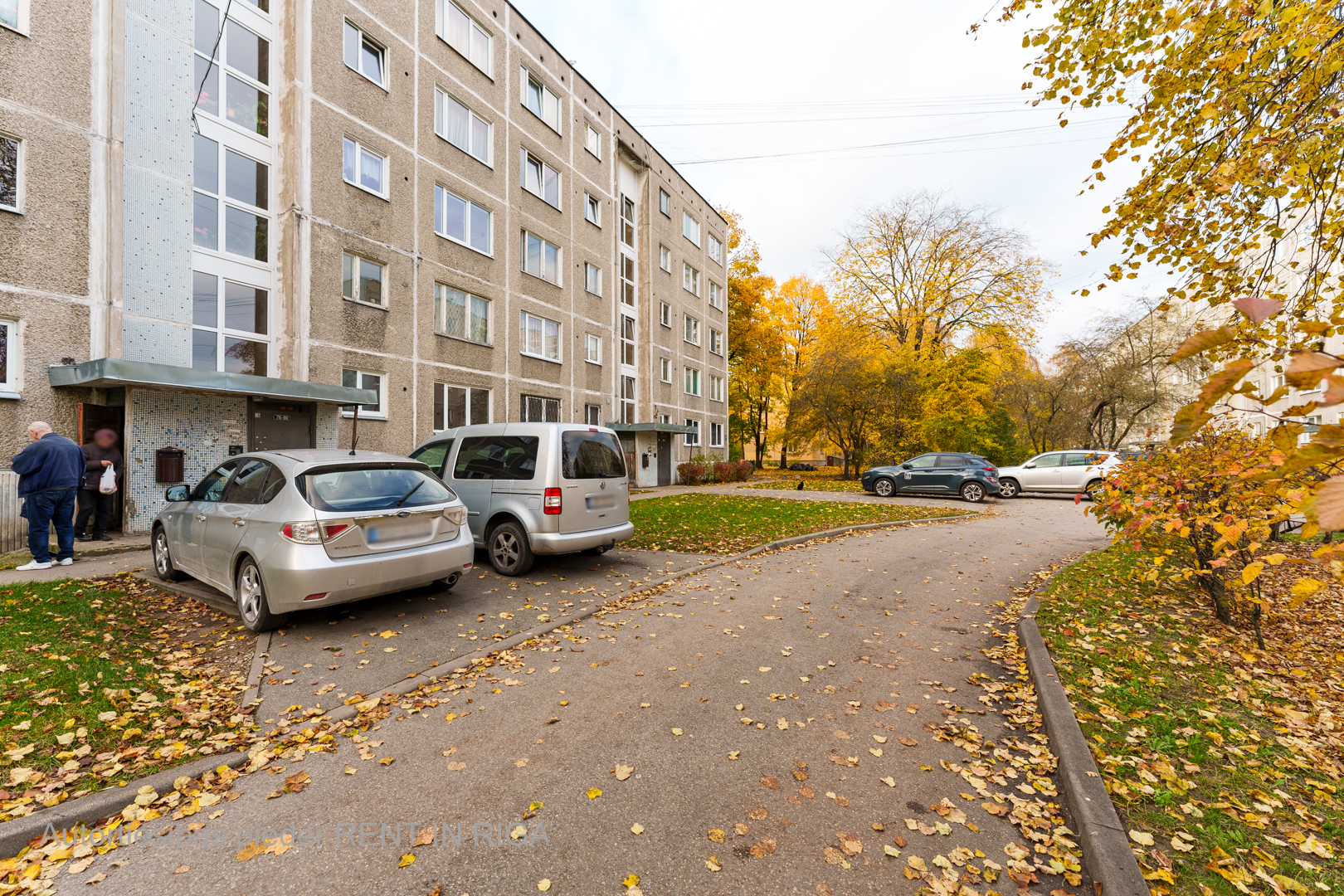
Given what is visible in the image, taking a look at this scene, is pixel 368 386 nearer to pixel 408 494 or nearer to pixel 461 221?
pixel 461 221

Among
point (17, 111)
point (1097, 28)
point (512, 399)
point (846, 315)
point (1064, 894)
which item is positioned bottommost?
point (1064, 894)

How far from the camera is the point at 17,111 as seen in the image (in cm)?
989

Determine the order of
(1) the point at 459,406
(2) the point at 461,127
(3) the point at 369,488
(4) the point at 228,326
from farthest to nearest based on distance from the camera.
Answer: (2) the point at 461,127
(1) the point at 459,406
(4) the point at 228,326
(3) the point at 369,488

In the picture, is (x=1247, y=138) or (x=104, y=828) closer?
(x=104, y=828)

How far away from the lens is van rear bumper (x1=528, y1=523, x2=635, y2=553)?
7.86m

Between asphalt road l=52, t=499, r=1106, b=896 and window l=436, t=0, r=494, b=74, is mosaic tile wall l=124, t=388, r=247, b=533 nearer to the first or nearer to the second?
asphalt road l=52, t=499, r=1106, b=896

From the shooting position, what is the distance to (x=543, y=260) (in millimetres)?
21188

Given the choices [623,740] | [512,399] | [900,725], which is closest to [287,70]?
[512,399]

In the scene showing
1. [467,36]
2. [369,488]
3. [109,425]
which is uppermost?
[467,36]

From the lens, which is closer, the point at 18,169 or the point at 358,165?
the point at 18,169

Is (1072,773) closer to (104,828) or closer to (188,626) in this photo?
(104,828)

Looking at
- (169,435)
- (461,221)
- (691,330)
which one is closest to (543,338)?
(461,221)

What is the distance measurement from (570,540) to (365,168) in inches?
490

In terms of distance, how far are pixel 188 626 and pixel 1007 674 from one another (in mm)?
7401
